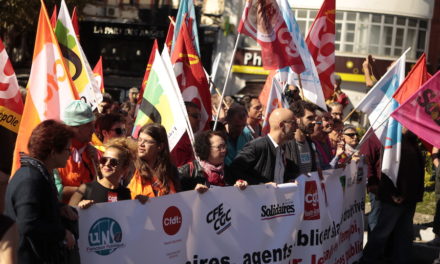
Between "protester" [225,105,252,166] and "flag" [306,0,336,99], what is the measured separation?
2928 mm

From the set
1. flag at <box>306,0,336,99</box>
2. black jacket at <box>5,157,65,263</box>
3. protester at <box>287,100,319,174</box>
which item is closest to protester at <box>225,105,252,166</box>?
protester at <box>287,100,319,174</box>

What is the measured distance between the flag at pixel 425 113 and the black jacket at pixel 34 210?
4726 mm

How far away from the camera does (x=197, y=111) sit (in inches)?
334

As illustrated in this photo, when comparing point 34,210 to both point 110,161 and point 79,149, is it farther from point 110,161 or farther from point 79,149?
point 79,149

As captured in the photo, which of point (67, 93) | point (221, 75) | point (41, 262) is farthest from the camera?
point (221, 75)

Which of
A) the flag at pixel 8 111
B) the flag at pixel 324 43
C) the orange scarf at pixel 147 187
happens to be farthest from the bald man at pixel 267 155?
the flag at pixel 324 43

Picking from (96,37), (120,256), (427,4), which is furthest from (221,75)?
(120,256)

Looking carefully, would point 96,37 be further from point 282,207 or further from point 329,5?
point 282,207

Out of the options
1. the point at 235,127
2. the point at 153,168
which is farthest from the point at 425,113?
the point at 153,168

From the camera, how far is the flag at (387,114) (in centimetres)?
961

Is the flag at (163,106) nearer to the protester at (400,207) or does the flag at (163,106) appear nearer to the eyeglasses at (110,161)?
the eyeglasses at (110,161)

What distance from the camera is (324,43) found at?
1162cm

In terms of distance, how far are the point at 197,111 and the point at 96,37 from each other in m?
29.9

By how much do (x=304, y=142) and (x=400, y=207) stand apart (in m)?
1.76
